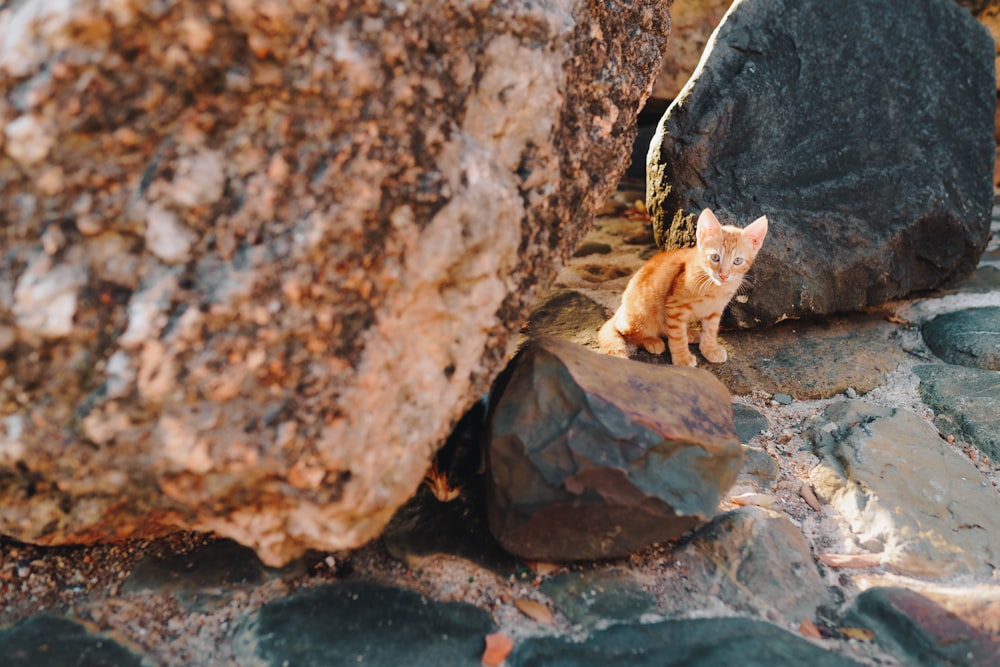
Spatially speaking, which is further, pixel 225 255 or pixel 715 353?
pixel 715 353

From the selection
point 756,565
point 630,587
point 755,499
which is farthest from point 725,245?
point 630,587

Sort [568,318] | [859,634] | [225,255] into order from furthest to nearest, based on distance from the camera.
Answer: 1. [568,318]
2. [859,634]
3. [225,255]

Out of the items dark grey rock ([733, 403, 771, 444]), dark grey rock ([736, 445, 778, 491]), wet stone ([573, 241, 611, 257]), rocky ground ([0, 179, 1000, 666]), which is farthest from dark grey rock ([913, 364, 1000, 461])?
wet stone ([573, 241, 611, 257])

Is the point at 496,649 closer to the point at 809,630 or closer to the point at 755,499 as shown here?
the point at 809,630

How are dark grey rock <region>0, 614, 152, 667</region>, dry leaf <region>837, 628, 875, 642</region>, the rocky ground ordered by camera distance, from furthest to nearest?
1. dry leaf <region>837, 628, 875, 642</region>
2. the rocky ground
3. dark grey rock <region>0, 614, 152, 667</region>

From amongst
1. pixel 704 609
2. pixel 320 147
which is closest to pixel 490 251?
pixel 320 147

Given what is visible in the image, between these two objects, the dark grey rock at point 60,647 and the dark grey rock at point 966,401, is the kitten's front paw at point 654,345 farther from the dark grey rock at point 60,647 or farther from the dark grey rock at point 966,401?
the dark grey rock at point 60,647

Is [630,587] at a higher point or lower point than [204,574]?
higher

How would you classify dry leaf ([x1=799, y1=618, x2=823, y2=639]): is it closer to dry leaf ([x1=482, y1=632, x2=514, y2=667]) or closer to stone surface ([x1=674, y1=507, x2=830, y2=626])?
stone surface ([x1=674, y1=507, x2=830, y2=626])
